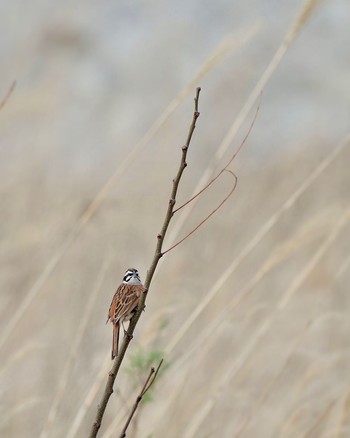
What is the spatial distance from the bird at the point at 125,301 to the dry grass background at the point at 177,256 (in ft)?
2.42

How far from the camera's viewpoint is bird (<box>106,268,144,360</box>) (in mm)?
1033

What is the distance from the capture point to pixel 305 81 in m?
6.20

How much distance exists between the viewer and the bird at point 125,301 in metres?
1.03

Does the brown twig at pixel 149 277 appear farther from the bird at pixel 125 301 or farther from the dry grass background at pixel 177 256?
the dry grass background at pixel 177 256

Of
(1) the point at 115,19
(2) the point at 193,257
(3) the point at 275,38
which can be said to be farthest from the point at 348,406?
(1) the point at 115,19

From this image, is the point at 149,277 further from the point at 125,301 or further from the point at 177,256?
the point at 177,256

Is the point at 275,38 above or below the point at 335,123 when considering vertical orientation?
below

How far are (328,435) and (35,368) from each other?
2.87 ft

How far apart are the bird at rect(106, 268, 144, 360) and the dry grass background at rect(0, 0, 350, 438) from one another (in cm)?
74

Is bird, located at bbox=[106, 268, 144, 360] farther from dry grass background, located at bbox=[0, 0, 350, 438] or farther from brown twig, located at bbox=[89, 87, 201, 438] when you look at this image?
dry grass background, located at bbox=[0, 0, 350, 438]

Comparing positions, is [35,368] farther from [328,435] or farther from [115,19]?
[115,19]

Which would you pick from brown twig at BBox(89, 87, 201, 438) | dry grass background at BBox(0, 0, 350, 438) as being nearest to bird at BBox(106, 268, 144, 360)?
brown twig at BBox(89, 87, 201, 438)

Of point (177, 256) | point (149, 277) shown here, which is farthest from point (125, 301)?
point (177, 256)

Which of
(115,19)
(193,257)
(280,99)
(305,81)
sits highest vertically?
(115,19)
